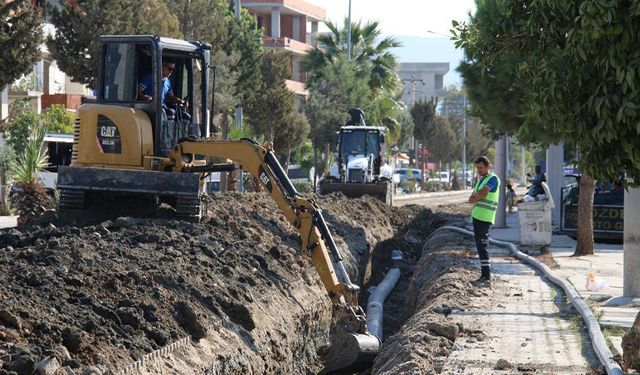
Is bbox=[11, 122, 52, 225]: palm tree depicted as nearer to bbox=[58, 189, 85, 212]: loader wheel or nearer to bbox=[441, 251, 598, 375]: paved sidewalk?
bbox=[58, 189, 85, 212]: loader wheel

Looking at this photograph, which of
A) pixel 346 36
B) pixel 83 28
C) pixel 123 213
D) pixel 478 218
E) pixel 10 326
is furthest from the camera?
pixel 346 36

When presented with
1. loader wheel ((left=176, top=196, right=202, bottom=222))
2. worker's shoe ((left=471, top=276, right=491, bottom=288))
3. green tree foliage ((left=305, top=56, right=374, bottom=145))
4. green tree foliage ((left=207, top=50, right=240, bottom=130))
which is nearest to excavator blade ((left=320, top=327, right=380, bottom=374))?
worker's shoe ((left=471, top=276, right=491, bottom=288))

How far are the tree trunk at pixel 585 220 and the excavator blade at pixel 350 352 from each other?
967cm

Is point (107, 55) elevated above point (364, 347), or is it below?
above

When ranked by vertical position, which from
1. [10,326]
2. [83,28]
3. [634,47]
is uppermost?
[83,28]

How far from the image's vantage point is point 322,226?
1488 centimetres

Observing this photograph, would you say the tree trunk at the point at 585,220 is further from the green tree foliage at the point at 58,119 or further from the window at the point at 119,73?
the green tree foliage at the point at 58,119

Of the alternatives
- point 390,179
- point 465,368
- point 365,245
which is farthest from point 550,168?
point 465,368

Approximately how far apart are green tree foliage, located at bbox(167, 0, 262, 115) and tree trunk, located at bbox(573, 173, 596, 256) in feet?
54.5

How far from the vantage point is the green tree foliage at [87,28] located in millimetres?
32531

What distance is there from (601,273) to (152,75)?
8.17m

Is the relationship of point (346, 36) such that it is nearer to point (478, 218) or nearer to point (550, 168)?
point (550, 168)

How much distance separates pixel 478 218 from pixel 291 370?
472 centimetres

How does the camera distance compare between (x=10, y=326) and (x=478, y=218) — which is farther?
(x=478, y=218)
